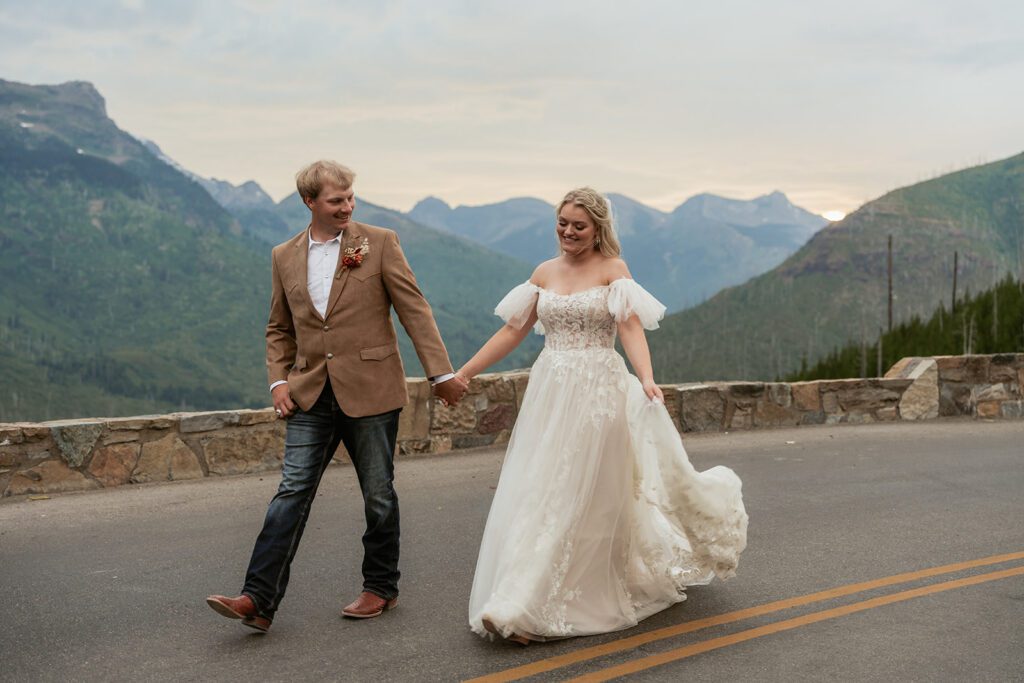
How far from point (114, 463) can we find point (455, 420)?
3174 millimetres

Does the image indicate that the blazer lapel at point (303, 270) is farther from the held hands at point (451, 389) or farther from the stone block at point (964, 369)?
the stone block at point (964, 369)

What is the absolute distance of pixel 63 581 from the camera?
6.11 m

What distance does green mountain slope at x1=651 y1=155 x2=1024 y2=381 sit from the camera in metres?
142

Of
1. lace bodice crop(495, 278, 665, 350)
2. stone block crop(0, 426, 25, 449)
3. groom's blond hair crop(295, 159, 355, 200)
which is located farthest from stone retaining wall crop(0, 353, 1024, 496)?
lace bodice crop(495, 278, 665, 350)

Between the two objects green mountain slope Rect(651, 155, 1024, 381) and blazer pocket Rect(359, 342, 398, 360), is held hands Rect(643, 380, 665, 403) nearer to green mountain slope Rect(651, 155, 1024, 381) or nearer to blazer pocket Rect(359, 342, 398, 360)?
blazer pocket Rect(359, 342, 398, 360)

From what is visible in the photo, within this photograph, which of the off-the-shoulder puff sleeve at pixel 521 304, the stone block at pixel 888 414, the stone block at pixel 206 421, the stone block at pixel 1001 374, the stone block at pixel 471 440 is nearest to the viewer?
the off-the-shoulder puff sleeve at pixel 521 304

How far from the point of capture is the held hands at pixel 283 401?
5359 millimetres

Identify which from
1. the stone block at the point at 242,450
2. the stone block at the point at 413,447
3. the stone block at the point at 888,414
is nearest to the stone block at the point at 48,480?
the stone block at the point at 242,450

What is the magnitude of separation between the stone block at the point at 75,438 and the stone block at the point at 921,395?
28.4 ft

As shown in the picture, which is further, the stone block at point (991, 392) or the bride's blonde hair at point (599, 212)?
the stone block at point (991, 392)

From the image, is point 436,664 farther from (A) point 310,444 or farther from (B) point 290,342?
(B) point 290,342

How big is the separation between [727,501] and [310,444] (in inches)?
81.2

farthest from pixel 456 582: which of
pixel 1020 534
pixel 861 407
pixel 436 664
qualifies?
pixel 861 407

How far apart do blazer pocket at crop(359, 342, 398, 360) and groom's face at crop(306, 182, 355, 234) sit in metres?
0.59
